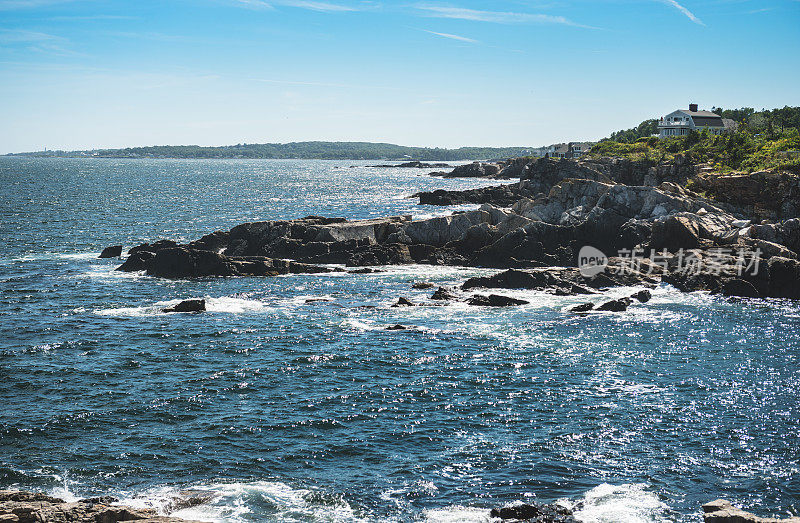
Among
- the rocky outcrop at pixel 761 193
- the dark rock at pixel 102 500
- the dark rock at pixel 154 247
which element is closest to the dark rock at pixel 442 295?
the dark rock at pixel 154 247

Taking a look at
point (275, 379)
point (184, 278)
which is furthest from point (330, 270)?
point (275, 379)

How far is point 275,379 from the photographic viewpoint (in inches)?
1422

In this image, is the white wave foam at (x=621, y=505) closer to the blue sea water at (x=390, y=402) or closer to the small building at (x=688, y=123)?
the blue sea water at (x=390, y=402)

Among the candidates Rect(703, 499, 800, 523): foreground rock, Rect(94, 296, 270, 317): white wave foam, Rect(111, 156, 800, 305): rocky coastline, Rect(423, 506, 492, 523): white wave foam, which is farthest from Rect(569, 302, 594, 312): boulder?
Rect(423, 506, 492, 523): white wave foam

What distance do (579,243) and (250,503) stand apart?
4841 cm

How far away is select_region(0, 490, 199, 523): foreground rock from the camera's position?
19234mm

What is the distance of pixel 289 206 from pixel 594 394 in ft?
342

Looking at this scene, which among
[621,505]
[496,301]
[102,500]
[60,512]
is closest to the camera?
[60,512]

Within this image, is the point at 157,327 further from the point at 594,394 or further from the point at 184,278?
the point at 594,394

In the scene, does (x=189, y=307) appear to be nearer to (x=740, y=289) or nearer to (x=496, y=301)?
(x=496, y=301)

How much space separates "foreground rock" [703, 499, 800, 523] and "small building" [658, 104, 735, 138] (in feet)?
433

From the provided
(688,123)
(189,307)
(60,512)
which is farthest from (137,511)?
(688,123)

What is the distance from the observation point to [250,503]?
76.6 ft

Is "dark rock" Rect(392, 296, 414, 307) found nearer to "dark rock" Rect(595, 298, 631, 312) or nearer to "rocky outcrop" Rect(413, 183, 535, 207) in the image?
"dark rock" Rect(595, 298, 631, 312)
